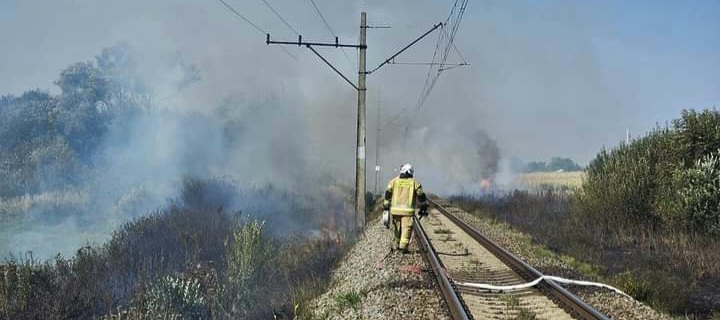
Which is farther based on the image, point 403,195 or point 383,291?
point 403,195

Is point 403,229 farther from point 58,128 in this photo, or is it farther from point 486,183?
point 486,183

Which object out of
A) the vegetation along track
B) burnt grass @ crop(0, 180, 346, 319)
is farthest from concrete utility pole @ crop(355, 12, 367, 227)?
the vegetation along track

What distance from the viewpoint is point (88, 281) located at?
13.9 meters

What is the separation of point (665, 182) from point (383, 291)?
16347mm

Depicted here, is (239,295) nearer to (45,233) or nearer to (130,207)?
(45,233)

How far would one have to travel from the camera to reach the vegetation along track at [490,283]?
28.7 feet

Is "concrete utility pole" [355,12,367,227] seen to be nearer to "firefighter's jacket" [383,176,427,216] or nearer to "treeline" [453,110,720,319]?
"treeline" [453,110,720,319]

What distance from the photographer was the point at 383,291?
32.7ft

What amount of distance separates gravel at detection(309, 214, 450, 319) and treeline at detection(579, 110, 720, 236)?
11386 millimetres

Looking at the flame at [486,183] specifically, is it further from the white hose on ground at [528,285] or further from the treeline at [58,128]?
the white hose on ground at [528,285]

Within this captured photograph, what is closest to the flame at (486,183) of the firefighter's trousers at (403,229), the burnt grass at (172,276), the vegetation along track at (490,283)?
the burnt grass at (172,276)

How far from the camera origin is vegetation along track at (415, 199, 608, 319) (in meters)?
8.75

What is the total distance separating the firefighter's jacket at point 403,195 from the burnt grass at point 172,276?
230cm

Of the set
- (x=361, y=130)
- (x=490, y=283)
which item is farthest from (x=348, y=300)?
(x=361, y=130)
